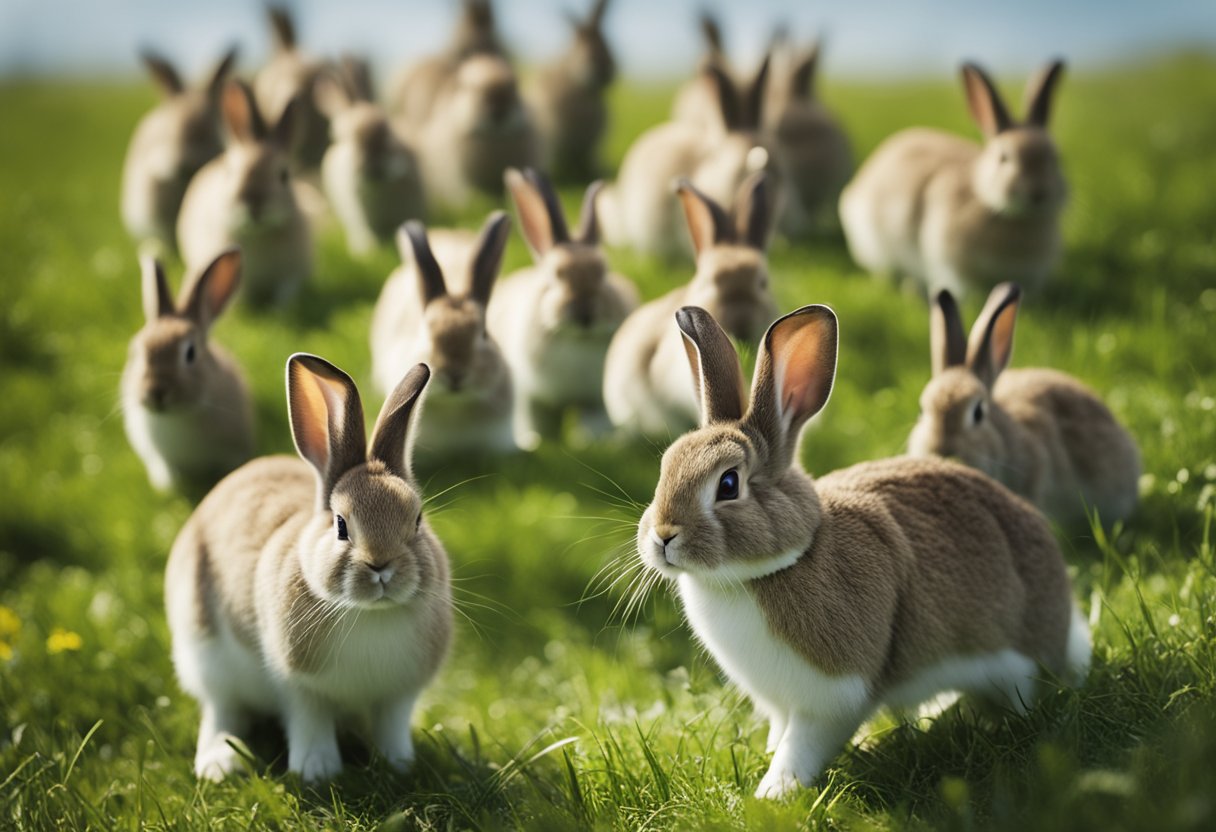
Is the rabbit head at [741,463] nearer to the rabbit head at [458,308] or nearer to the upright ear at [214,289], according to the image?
the rabbit head at [458,308]

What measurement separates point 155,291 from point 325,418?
3.04 metres

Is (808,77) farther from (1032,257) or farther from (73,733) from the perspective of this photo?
(73,733)

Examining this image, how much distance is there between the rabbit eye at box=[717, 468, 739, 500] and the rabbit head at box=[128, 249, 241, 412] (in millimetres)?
4067

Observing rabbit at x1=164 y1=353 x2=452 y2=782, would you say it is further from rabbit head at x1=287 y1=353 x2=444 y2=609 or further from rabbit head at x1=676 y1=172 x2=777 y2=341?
rabbit head at x1=676 y1=172 x2=777 y2=341

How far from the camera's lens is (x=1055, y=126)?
13.0 m

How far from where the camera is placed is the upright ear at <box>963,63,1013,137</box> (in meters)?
7.96

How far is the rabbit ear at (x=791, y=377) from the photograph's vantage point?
4.24m

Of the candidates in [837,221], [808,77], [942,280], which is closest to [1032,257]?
[942,280]

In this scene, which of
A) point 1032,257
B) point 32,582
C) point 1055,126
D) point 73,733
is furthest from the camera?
point 1055,126

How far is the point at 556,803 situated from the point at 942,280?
5.36 metres

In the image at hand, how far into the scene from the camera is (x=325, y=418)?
15.6ft

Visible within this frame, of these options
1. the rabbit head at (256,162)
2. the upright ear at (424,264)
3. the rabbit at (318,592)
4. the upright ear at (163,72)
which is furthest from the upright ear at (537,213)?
the upright ear at (163,72)

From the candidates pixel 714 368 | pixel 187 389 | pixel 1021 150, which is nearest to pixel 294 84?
pixel 187 389

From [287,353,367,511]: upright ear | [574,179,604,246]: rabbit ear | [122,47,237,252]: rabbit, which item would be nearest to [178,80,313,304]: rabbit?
[122,47,237,252]: rabbit
